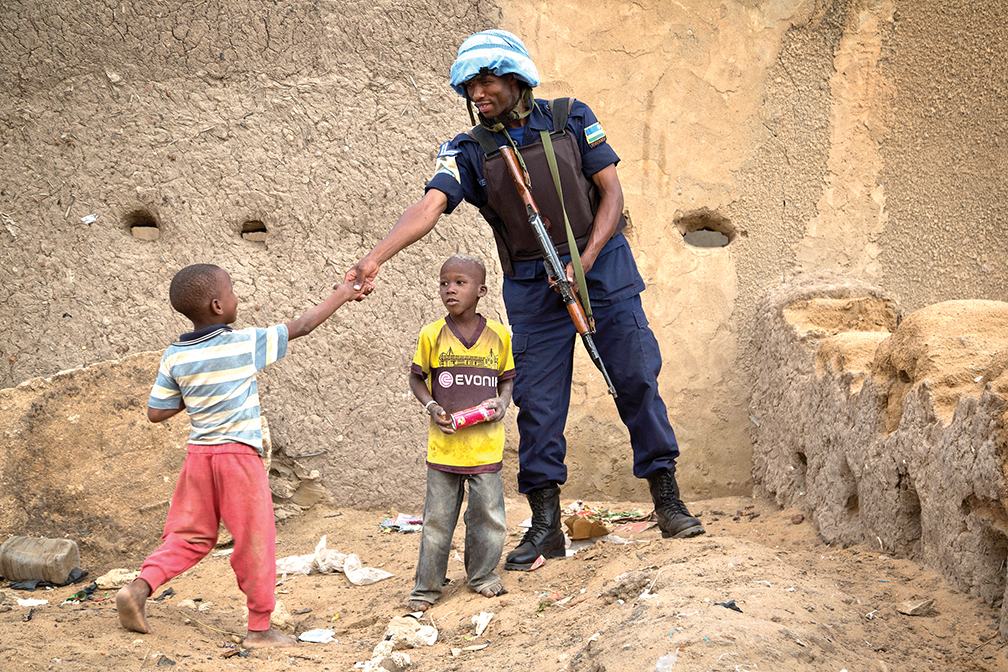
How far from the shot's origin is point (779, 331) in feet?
13.1

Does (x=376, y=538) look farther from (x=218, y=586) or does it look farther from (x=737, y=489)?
(x=737, y=489)

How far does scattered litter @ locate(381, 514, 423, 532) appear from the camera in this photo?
409 cm

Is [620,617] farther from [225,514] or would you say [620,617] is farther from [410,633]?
[225,514]


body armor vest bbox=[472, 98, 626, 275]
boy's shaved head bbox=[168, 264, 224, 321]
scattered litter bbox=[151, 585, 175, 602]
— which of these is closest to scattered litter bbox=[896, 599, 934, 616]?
body armor vest bbox=[472, 98, 626, 275]

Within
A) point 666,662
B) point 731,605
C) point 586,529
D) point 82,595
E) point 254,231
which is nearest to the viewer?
point 666,662

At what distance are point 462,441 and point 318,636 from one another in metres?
0.80

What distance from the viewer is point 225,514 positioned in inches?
105

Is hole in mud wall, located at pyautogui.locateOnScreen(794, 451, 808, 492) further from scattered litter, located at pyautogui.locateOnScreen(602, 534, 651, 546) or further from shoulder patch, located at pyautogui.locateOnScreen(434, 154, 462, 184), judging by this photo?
shoulder patch, located at pyautogui.locateOnScreen(434, 154, 462, 184)

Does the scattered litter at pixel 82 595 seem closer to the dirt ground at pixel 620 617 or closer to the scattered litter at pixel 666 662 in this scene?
the dirt ground at pixel 620 617

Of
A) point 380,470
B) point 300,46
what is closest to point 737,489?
point 380,470

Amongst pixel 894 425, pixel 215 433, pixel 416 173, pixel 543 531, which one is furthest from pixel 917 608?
pixel 416 173

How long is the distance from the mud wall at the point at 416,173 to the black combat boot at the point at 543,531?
0.97m

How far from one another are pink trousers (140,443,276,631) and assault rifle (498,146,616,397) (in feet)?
3.82

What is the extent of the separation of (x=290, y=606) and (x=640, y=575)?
1451mm
